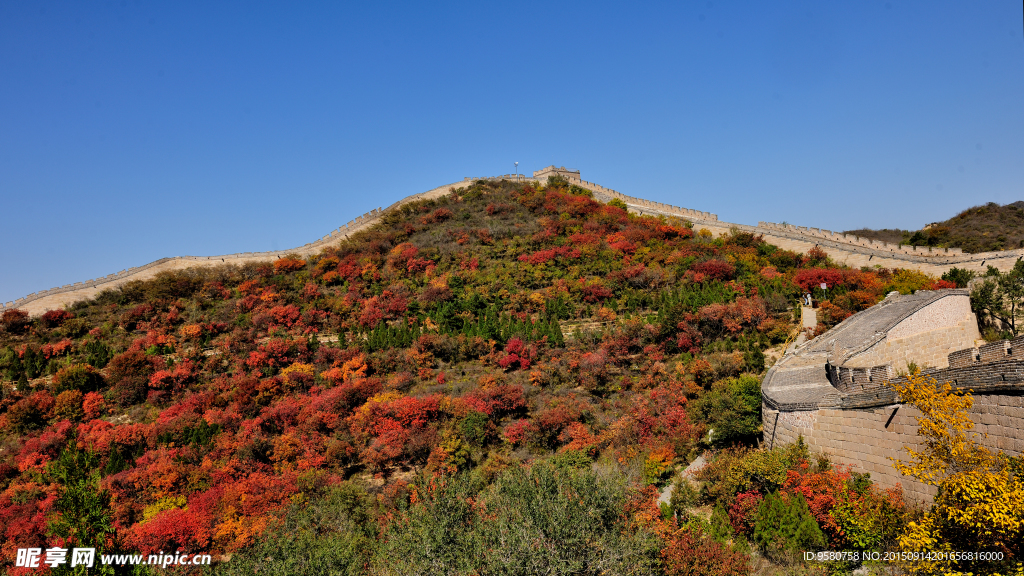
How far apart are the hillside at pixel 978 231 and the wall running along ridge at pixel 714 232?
8.90 meters

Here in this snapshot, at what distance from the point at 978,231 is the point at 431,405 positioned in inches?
1783

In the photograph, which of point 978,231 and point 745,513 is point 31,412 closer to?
point 745,513

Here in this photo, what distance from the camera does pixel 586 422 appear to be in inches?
760

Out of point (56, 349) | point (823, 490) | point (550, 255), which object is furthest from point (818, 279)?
point (56, 349)

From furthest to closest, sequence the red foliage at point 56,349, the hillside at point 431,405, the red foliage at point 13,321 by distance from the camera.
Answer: the red foliage at point 13,321, the red foliage at point 56,349, the hillside at point 431,405

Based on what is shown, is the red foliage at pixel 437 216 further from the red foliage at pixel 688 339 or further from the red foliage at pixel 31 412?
the red foliage at pixel 31 412

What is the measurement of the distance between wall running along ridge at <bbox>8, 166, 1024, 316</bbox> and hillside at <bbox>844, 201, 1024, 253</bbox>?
29.2 ft

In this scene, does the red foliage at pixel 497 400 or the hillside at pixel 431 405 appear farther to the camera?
the red foliage at pixel 497 400

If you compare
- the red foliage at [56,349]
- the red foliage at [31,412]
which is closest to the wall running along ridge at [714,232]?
the red foliage at [56,349]

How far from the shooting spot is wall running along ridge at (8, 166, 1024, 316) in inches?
1053

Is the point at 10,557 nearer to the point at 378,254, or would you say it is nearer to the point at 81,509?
the point at 81,509

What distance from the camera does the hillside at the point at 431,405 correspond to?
33.2 ft

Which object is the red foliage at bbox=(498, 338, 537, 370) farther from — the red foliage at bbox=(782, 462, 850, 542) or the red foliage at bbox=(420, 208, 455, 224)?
the red foliage at bbox=(420, 208, 455, 224)

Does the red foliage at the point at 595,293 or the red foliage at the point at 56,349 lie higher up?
the red foliage at the point at 595,293
